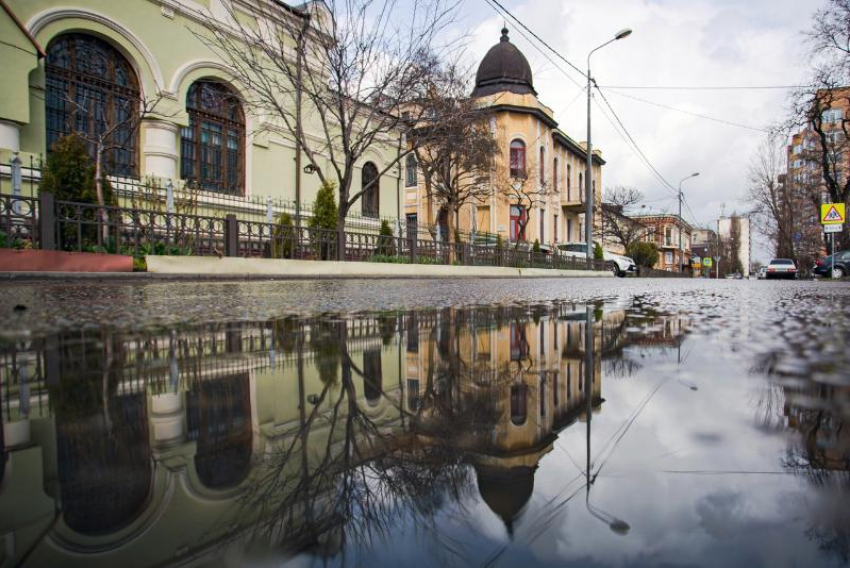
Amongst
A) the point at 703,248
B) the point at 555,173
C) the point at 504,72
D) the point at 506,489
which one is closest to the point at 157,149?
the point at 506,489

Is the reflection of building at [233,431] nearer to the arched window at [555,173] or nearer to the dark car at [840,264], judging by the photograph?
the dark car at [840,264]

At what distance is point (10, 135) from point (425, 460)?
15.0 metres

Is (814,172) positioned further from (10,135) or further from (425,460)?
(425,460)

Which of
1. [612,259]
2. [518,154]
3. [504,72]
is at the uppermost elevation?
[504,72]

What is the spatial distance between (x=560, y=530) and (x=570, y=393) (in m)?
0.64

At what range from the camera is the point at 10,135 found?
1173 centimetres

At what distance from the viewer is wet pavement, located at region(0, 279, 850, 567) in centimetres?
56

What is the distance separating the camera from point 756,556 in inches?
20.8

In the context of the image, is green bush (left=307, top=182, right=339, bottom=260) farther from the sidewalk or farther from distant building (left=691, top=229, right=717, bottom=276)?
distant building (left=691, top=229, right=717, bottom=276)

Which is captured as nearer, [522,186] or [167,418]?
[167,418]

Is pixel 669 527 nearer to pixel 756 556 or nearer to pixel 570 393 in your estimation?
pixel 756 556

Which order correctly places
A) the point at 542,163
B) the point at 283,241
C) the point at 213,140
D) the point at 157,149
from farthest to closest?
the point at 542,163, the point at 213,140, the point at 157,149, the point at 283,241

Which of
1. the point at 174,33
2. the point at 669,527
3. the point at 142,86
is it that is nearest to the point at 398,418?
the point at 669,527

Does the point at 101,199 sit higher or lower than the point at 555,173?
lower
